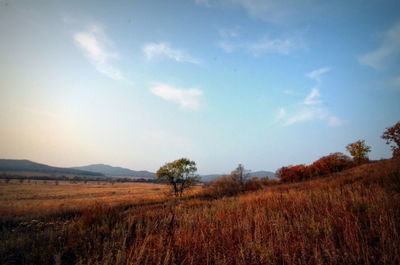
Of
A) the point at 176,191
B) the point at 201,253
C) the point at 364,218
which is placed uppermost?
the point at 364,218

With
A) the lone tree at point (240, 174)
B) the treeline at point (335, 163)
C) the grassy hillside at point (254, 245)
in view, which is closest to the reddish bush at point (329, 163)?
the treeline at point (335, 163)

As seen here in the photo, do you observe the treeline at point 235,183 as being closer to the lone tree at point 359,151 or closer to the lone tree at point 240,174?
the lone tree at point 240,174

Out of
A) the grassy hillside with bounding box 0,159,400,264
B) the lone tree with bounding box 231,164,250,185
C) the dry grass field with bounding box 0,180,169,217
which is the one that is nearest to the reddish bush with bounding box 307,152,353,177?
the lone tree with bounding box 231,164,250,185

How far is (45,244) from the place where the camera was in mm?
4719

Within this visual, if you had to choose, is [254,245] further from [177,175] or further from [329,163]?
[329,163]

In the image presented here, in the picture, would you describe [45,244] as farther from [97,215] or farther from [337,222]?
[337,222]

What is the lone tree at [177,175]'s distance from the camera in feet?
119

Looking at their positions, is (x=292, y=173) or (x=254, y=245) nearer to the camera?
(x=254, y=245)

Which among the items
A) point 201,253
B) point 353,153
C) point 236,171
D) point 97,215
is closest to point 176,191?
point 236,171

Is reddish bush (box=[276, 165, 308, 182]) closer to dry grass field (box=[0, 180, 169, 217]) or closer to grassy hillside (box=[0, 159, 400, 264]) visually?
dry grass field (box=[0, 180, 169, 217])

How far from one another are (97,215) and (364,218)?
27.4ft

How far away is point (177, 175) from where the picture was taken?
120 ft

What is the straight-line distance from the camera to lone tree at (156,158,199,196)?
36.3m

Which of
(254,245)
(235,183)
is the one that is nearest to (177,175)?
(235,183)
